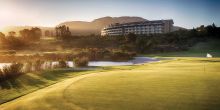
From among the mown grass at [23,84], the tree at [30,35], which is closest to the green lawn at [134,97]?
the mown grass at [23,84]

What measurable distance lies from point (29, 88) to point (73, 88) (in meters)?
5.12

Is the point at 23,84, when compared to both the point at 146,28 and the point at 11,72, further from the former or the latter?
the point at 146,28

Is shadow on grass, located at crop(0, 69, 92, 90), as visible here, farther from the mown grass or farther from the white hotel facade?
the white hotel facade

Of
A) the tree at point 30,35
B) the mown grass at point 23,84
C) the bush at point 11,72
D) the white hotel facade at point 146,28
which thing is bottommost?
the mown grass at point 23,84

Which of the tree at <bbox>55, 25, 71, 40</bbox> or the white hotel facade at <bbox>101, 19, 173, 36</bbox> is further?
the white hotel facade at <bbox>101, 19, 173, 36</bbox>

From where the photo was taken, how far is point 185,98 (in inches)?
423

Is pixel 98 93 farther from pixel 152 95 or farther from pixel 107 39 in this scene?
pixel 107 39

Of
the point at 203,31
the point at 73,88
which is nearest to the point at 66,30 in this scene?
the point at 203,31

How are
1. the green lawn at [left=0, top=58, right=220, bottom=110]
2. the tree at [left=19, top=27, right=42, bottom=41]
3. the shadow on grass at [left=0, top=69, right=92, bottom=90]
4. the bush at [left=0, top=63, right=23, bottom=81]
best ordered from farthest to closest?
1. the tree at [left=19, top=27, right=42, bottom=41]
2. the bush at [left=0, top=63, right=23, bottom=81]
3. the shadow on grass at [left=0, top=69, right=92, bottom=90]
4. the green lawn at [left=0, top=58, right=220, bottom=110]

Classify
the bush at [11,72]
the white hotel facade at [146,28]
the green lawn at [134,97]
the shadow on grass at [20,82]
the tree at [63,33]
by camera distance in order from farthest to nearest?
the white hotel facade at [146,28]
the tree at [63,33]
the bush at [11,72]
the shadow on grass at [20,82]
the green lawn at [134,97]

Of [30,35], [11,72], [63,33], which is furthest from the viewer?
[63,33]

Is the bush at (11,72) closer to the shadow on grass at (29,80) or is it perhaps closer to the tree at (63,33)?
the shadow on grass at (29,80)

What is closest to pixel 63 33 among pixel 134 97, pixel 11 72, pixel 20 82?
pixel 11 72

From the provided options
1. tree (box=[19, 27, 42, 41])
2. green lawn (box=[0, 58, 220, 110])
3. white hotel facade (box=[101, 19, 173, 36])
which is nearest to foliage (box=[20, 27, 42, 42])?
tree (box=[19, 27, 42, 41])
